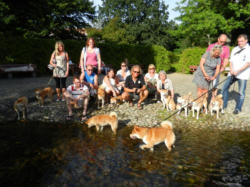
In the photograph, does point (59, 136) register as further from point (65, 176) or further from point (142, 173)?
point (142, 173)

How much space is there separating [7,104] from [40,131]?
2931mm

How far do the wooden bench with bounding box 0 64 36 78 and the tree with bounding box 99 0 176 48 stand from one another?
2809 centimetres

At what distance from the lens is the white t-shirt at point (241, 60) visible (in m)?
5.44

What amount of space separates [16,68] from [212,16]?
23213 millimetres

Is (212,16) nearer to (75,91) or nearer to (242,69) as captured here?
(242,69)

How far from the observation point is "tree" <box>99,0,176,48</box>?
40375mm

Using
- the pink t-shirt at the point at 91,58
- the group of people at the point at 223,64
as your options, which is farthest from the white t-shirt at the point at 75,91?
the group of people at the point at 223,64

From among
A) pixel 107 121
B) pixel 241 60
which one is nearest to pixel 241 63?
pixel 241 60

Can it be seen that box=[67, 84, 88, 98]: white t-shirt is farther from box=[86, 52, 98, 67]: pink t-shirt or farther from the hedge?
the hedge

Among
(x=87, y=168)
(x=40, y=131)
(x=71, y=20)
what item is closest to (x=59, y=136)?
(x=40, y=131)

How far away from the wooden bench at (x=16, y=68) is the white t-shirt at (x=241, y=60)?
13.1 m

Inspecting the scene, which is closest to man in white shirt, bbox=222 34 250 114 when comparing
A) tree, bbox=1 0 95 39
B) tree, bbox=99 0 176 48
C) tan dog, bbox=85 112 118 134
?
tan dog, bbox=85 112 118 134

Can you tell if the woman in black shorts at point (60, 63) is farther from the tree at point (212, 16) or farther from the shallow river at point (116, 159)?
the tree at point (212, 16)

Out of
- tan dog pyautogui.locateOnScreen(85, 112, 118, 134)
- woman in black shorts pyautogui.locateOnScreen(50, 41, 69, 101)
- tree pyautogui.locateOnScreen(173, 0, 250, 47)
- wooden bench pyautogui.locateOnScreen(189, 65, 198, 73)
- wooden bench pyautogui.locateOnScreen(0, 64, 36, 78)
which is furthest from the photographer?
tree pyautogui.locateOnScreen(173, 0, 250, 47)
